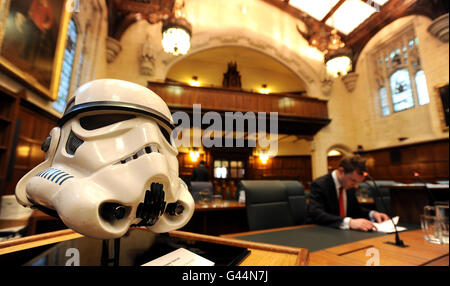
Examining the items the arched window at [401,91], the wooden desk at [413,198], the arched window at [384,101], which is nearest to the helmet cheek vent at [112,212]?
the wooden desk at [413,198]

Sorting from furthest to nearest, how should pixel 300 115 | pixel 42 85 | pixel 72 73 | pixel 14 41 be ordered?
pixel 300 115
pixel 72 73
pixel 42 85
pixel 14 41

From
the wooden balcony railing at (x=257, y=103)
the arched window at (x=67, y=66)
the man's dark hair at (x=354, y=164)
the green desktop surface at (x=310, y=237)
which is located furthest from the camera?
the wooden balcony railing at (x=257, y=103)

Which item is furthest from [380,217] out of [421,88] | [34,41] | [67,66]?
[421,88]

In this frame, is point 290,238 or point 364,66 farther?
point 364,66

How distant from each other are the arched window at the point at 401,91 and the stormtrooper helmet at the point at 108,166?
826 cm

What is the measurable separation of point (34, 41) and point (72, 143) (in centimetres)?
323

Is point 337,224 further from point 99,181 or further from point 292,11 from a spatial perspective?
A: point 292,11

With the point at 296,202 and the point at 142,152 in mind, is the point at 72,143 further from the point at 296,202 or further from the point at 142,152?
the point at 296,202

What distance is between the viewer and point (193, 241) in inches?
28.5

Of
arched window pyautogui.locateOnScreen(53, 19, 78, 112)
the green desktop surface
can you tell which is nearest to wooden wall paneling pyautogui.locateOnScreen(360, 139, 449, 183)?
the green desktop surface

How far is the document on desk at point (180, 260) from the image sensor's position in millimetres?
507

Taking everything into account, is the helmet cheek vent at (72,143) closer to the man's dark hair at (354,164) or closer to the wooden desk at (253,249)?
the wooden desk at (253,249)

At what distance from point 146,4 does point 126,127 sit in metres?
3.72
